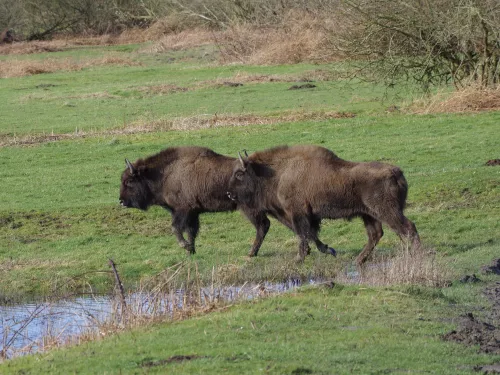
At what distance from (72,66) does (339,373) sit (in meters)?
45.6

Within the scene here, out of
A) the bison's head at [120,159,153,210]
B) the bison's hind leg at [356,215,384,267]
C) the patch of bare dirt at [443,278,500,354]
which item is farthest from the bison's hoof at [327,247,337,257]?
the patch of bare dirt at [443,278,500,354]

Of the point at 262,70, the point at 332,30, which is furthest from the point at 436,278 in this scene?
the point at 262,70

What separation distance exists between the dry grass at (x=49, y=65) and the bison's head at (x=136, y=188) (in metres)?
33.5

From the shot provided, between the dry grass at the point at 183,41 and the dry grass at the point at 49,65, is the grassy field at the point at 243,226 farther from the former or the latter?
the dry grass at the point at 183,41

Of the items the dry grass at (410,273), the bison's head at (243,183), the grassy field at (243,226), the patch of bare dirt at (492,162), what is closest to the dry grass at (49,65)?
the grassy field at (243,226)

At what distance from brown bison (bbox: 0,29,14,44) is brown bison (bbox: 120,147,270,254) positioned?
2057 inches

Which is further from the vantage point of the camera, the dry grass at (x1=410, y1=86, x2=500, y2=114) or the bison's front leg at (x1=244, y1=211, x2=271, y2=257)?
the dry grass at (x1=410, y1=86, x2=500, y2=114)

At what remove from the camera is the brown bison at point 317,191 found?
14211 millimetres

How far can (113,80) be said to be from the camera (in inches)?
1815

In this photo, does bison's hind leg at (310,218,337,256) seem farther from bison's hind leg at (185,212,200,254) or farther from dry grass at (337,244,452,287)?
bison's hind leg at (185,212,200,254)

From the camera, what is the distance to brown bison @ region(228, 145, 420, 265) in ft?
46.6

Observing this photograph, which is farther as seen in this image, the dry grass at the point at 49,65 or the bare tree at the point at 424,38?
the dry grass at the point at 49,65

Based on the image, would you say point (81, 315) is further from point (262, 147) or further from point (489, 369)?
point (262, 147)

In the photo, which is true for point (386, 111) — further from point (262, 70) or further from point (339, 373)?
point (339, 373)
